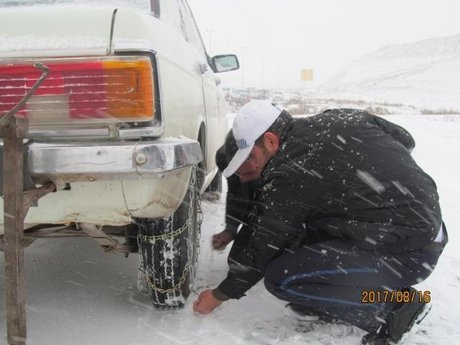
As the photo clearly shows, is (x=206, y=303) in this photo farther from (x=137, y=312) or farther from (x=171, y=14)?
(x=171, y=14)

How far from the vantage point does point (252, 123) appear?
81.2 inches

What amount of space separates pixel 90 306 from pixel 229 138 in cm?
110

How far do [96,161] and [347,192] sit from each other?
1047 mm

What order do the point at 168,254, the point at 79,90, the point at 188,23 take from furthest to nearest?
the point at 188,23, the point at 168,254, the point at 79,90

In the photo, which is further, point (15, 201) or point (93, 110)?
point (93, 110)

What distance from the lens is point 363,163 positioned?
201cm

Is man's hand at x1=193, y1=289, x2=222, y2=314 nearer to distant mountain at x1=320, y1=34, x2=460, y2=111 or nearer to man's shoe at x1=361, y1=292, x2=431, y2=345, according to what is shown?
man's shoe at x1=361, y1=292, x2=431, y2=345

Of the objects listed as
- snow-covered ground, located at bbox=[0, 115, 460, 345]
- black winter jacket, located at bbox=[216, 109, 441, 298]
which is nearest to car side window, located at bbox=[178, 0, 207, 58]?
black winter jacket, located at bbox=[216, 109, 441, 298]

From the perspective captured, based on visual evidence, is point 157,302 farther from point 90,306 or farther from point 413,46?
point 413,46

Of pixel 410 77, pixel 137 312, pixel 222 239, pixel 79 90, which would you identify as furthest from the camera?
pixel 410 77

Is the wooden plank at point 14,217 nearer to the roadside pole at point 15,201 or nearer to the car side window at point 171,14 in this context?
the roadside pole at point 15,201

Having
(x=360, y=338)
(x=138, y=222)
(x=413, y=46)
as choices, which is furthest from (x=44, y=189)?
(x=413, y=46)

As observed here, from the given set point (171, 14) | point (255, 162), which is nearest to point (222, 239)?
point (255, 162)

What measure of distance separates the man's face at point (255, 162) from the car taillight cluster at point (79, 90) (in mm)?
612
